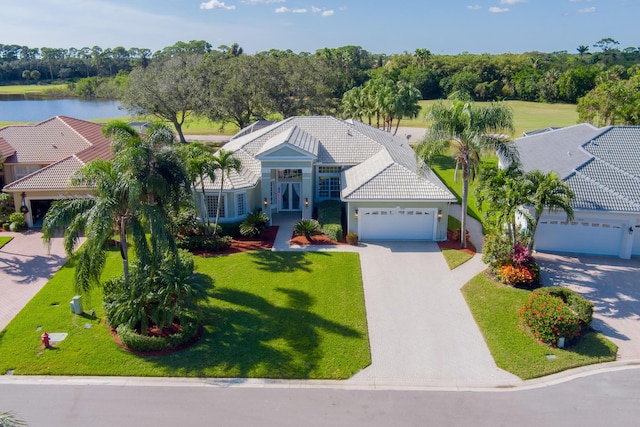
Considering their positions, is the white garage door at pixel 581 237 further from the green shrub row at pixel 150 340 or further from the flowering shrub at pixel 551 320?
the green shrub row at pixel 150 340

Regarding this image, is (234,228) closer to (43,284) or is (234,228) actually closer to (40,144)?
(43,284)

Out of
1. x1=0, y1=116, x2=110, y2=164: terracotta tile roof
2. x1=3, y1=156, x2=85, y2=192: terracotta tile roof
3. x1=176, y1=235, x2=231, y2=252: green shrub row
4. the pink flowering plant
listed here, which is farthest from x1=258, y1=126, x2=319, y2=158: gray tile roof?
the pink flowering plant

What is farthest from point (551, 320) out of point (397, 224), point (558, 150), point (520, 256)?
point (558, 150)

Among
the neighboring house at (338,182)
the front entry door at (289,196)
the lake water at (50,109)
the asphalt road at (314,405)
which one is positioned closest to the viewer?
the asphalt road at (314,405)

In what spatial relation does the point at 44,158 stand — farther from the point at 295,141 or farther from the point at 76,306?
the point at 76,306

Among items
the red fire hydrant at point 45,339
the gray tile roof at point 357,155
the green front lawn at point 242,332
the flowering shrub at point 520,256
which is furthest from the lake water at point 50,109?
the flowering shrub at point 520,256

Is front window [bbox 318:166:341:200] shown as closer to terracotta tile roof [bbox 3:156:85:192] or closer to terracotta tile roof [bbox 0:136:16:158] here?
terracotta tile roof [bbox 3:156:85:192]
